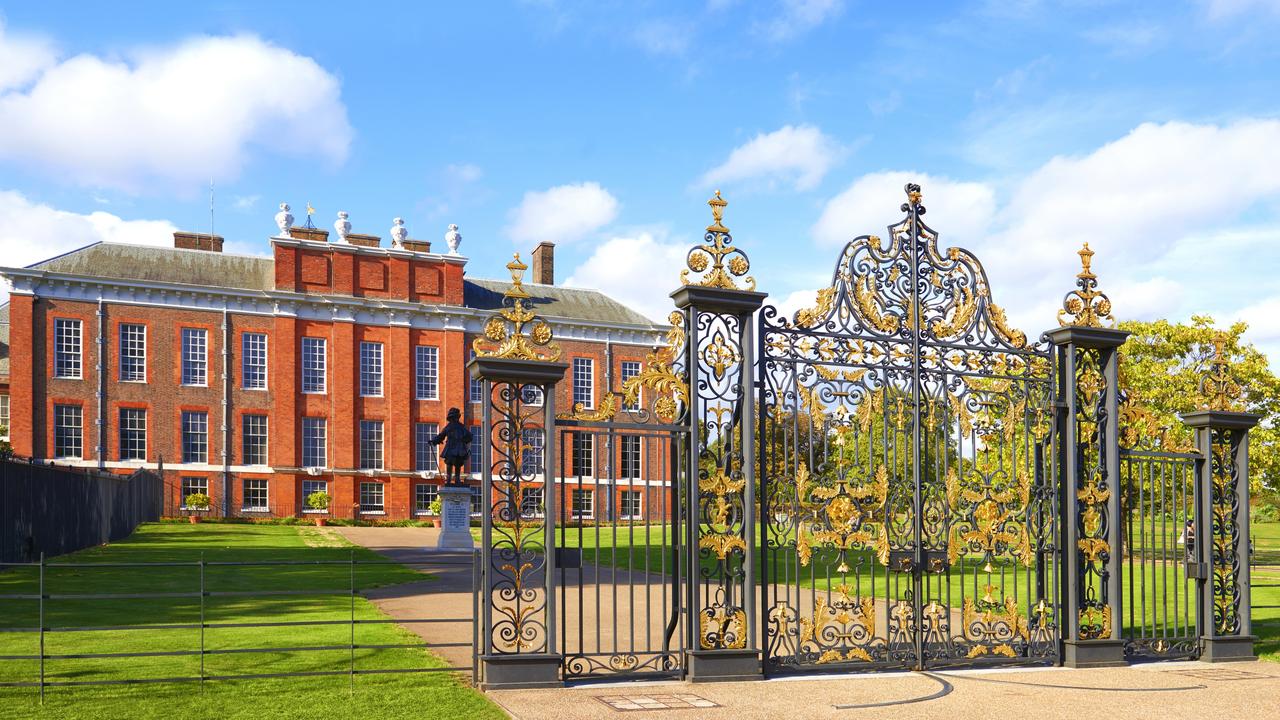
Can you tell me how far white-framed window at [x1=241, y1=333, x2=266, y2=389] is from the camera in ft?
135

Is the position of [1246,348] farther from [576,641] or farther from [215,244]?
[215,244]

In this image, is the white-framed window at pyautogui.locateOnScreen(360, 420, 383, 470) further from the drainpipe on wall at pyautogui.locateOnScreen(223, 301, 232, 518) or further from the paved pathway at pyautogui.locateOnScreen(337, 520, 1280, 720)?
the paved pathway at pyautogui.locateOnScreen(337, 520, 1280, 720)

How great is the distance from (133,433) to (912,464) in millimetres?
36352

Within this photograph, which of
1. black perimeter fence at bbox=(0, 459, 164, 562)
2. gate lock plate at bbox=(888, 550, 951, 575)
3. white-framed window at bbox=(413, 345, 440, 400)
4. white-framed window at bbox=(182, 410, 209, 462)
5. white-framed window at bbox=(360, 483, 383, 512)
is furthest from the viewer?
white-framed window at bbox=(413, 345, 440, 400)

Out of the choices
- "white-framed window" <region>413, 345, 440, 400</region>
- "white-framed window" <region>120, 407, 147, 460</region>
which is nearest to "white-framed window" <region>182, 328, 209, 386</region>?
"white-framed window" <region>120, 407, 147, 460</region>

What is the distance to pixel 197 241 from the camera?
143 ft

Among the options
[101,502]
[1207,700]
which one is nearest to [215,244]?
[101,502]

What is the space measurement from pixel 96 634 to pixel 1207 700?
34.4 feet

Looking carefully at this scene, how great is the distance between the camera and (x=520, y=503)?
27.9ft

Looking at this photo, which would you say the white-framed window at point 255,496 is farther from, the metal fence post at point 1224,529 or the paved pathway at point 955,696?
the metal fence post at point 1224,529

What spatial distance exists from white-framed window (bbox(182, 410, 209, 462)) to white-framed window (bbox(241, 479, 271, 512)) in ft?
5.81

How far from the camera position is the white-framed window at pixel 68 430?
3841 cm

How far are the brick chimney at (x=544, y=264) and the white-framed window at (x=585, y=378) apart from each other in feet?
18.5

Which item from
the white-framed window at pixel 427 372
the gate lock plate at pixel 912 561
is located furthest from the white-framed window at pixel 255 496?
the gate lock plate at pixel 912 561
